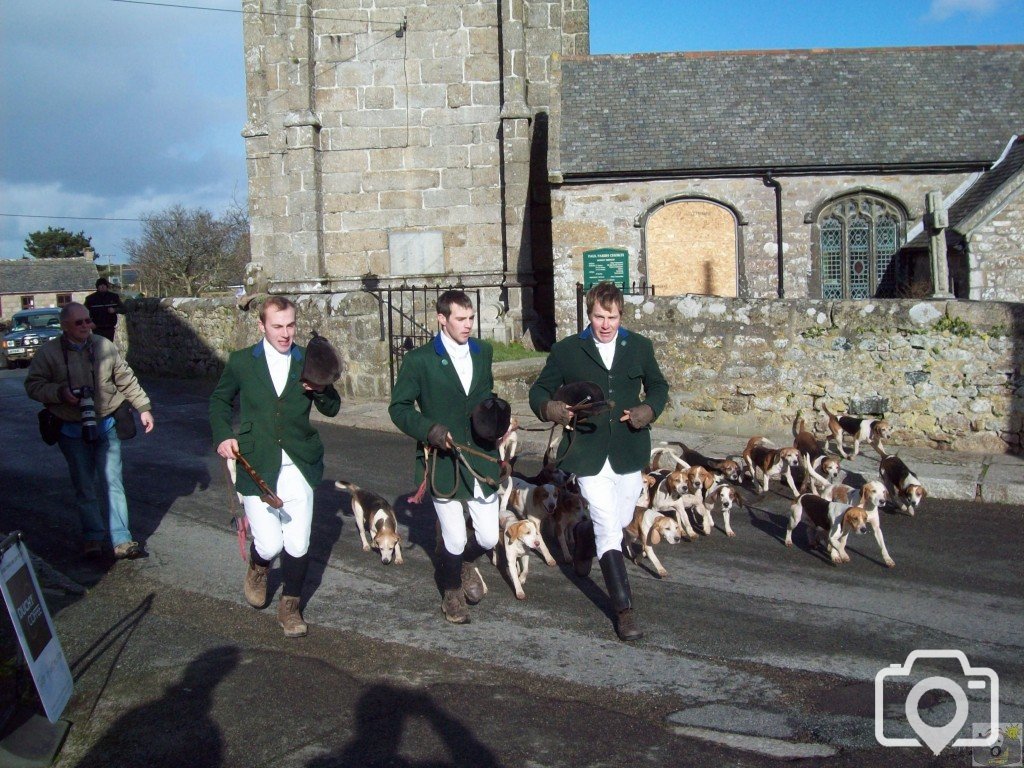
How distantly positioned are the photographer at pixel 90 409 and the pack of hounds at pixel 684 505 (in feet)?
5.72

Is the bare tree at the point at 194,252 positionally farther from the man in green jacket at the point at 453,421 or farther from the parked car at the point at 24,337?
the man in green jacket at the point at 453,421

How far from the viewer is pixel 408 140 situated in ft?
68.1

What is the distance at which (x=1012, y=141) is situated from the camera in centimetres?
1956

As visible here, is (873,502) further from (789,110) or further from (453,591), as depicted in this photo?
(789,110)

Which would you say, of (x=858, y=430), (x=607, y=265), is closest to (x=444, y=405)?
(x=858, y=430)

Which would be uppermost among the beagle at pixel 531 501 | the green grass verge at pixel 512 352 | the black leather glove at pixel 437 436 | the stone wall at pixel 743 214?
the stone wall at pixel 743 214

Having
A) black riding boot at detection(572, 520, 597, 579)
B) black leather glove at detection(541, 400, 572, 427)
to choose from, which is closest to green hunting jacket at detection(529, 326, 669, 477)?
black leather glove at detection(541, 400, 572, 427)

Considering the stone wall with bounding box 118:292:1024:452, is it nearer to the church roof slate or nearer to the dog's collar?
the dog's collar

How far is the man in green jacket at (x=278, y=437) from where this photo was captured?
568 centimetres

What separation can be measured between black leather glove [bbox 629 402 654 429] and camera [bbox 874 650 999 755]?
71.3 inches

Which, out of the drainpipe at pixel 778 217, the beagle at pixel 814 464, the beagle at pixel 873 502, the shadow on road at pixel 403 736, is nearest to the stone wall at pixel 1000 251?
the drainpipe at pixel 778 217

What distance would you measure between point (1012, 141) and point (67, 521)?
18884mm

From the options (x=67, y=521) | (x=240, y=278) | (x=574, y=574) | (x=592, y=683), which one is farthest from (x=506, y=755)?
(x=240, y=278)

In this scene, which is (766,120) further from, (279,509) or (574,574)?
(279,509)
